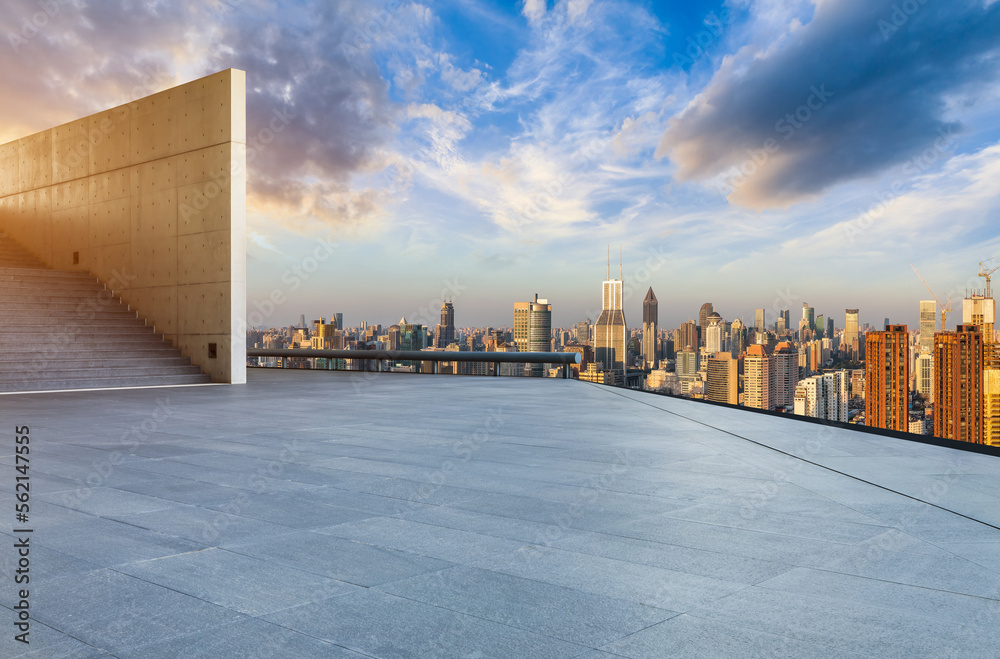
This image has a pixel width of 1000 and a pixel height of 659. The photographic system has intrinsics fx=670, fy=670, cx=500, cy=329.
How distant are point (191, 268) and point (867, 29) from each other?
16338mm

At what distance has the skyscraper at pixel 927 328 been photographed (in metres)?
17.4

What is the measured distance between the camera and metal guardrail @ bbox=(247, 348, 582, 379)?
17.6 m

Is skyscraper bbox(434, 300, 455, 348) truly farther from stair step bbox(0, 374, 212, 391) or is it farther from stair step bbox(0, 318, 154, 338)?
stair step bbox(0, 318, 154, 338)

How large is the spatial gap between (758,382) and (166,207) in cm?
1604

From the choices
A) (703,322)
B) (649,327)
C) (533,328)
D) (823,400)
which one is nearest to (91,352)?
(533,328)

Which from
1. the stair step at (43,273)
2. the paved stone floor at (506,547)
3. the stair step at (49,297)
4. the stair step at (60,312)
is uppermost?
the stair step at (43,273)

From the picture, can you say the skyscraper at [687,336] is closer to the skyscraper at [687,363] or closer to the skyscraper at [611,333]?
the skyscraper at [687,363]

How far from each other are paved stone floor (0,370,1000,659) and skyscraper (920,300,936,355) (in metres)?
12.3

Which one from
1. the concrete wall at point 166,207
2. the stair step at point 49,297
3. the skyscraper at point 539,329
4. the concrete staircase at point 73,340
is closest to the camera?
the concrete staircase at point 73,340

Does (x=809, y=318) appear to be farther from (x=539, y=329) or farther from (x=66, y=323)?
(x=66, y=323)

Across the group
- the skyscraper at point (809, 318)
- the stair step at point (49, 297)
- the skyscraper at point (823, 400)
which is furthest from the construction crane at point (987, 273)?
the stair step at point (49, 297)

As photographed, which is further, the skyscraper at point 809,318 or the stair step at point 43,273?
the skyscraper at point 809,318

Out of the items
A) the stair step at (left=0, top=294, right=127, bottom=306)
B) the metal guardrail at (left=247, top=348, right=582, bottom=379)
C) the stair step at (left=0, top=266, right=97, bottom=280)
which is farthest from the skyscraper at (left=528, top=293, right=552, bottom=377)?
the stair step at (left=0, top=266, right=97, bottom=280)

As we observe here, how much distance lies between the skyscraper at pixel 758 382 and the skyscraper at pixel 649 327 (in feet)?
18.5
